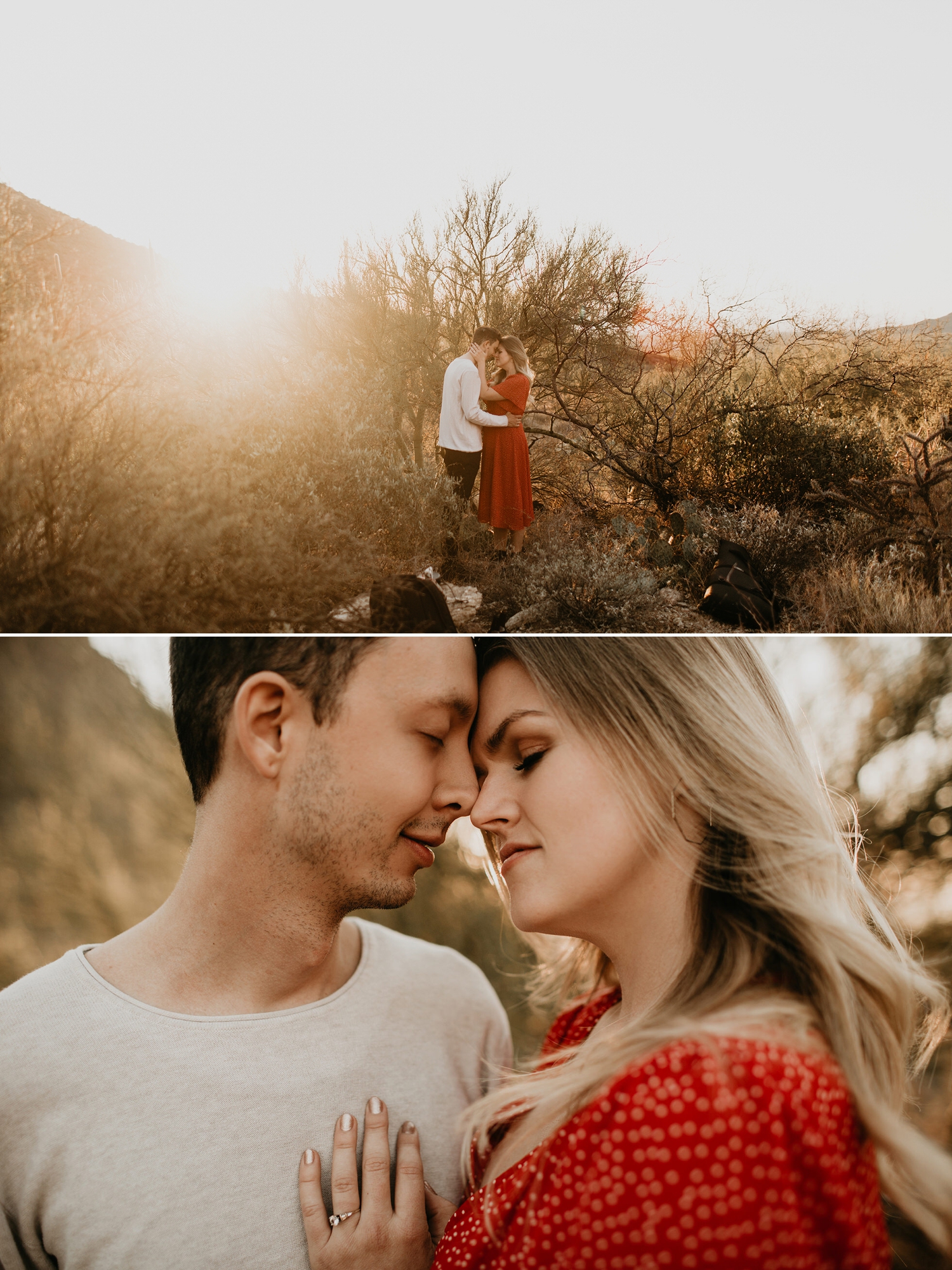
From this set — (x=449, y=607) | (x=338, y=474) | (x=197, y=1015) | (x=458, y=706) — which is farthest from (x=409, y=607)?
(x=197, y=1015)

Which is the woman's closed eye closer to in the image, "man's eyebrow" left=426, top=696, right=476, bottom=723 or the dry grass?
"man's eyebrow" left=426, top=696, right=476, bottom=723

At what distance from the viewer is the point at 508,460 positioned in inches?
153

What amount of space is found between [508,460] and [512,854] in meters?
2.57

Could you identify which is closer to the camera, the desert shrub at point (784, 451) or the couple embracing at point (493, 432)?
the couple embracing at point (493, 432)

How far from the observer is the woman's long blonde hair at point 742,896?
4.15 feet

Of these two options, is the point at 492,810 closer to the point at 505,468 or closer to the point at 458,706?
the point at 458,706

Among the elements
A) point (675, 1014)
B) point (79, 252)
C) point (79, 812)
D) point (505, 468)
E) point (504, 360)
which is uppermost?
point (79, 252)

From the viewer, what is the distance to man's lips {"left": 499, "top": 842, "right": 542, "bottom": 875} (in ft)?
5.63

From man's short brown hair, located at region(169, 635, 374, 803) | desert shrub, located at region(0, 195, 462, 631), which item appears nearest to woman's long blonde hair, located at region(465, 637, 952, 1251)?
man's short brown hair, located at region(169, 635, 374, 803)

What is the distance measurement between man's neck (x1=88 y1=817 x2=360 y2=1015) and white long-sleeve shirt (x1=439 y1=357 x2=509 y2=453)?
101 inches

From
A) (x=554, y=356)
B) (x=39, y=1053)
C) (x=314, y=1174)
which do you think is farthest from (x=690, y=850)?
(x=554, y=356)

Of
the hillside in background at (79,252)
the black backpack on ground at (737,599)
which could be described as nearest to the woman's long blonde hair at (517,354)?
the black backpack on ground at (737,599)

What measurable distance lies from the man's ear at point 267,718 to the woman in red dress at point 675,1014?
0.47m

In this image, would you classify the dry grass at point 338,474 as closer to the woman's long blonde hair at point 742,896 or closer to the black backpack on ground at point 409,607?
the black backpack on ground at point 409,607
